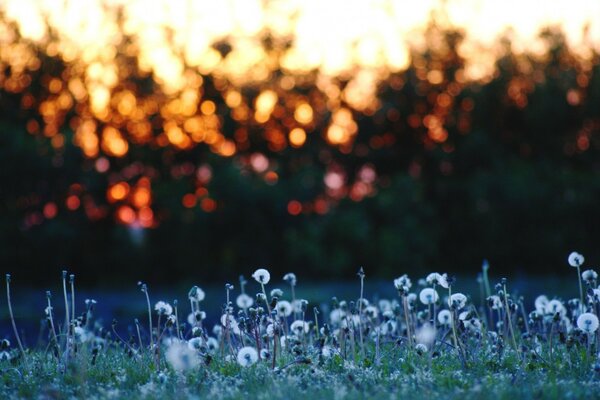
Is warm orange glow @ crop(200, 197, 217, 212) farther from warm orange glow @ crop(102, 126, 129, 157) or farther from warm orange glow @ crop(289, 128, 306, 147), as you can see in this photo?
warm orange glow @ crop(289, 128, 306, 147)

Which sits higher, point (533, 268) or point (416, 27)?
point (416, 27)

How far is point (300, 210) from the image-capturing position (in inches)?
895

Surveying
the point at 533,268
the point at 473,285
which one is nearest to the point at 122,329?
the point at 473,285

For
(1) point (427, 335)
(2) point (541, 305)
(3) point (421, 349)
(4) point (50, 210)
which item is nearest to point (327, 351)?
(3) point (421, 349)

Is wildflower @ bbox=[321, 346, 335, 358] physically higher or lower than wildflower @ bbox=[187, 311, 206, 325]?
lower

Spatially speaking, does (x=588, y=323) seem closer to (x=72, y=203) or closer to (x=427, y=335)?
(x=427, y=335)

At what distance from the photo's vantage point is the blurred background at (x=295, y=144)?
73.4 feet

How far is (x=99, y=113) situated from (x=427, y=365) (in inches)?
758

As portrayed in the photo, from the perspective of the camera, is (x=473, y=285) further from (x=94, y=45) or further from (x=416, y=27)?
(x=94, y=45)

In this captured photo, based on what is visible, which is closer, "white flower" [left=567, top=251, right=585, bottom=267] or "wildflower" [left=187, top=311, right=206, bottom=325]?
"white flower" [left=567, top=251, right=585, bottom=267]

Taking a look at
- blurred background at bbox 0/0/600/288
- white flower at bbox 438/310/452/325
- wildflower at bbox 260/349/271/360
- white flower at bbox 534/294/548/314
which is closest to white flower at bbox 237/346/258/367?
wildflower at bbox 260/349/271/360

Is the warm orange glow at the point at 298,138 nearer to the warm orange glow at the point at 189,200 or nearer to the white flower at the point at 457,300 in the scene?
the warm orange glow at the point at 189,200

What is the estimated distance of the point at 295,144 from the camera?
23.9 m

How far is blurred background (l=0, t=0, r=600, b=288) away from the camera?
2238 centimetres
